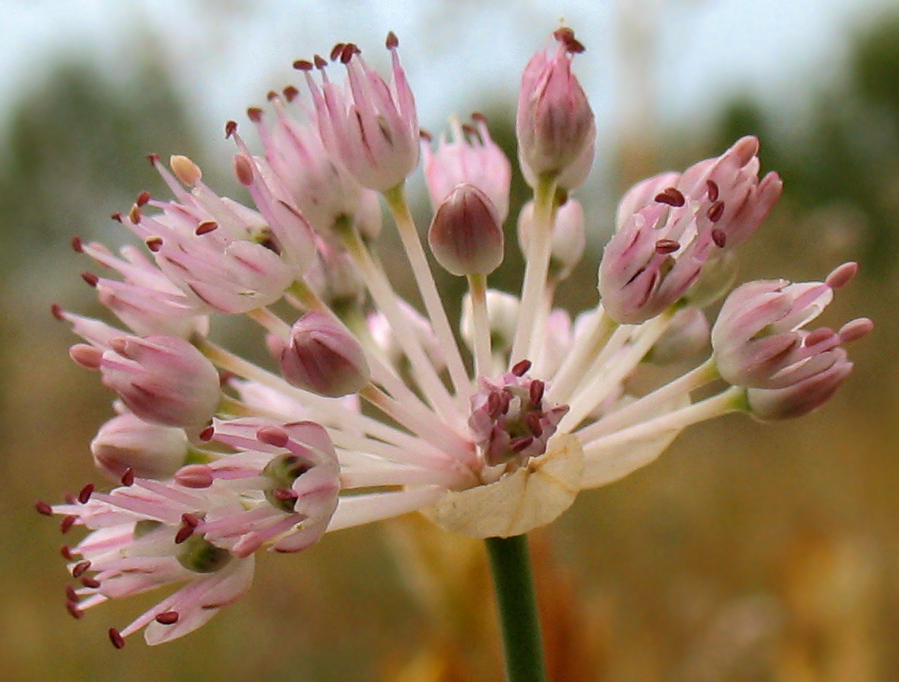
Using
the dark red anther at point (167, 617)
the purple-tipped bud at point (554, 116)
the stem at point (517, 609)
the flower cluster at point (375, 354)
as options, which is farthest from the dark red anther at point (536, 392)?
the dark red anther at point (167, 617)

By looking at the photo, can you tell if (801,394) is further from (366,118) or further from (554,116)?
(366,118)

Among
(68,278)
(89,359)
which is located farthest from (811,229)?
(68,278)

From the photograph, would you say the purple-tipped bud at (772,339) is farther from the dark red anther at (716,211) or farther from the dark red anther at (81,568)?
the dark red anther at (81,568)

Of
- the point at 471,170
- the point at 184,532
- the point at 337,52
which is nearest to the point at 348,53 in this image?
the point at 337,52

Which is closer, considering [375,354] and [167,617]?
[167,617]

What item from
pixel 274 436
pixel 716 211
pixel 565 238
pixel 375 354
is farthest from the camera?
pixel 565 238

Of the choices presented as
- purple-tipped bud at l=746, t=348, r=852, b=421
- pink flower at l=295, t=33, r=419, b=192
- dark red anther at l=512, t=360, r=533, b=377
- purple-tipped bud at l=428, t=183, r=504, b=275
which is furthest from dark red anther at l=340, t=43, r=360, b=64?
purple-tipped bud at l=746, t=348, r=852, b=421
